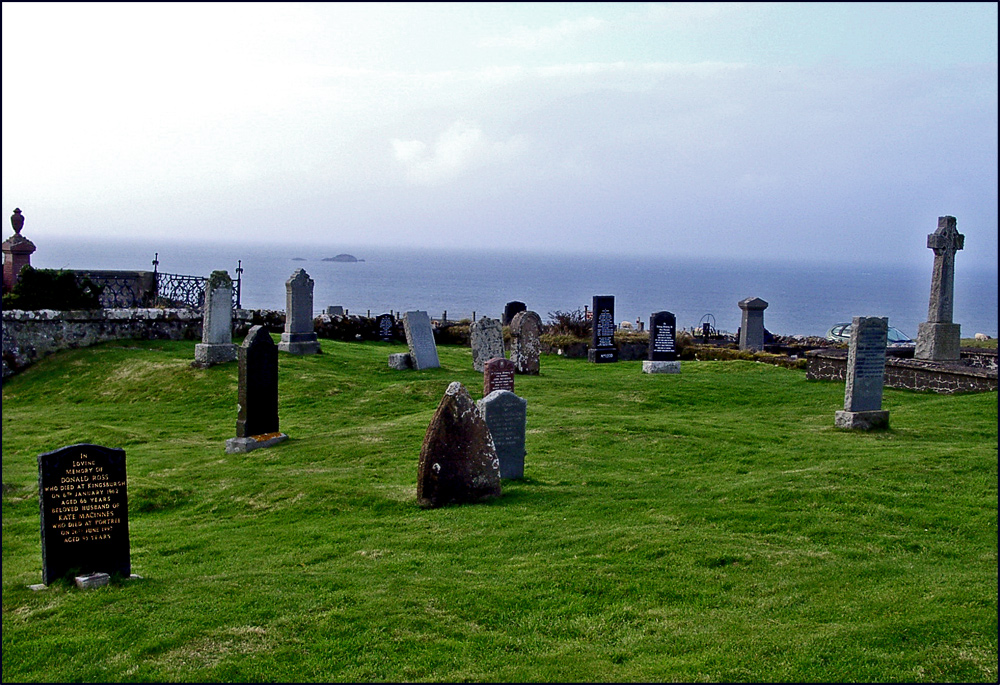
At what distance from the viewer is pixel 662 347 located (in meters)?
26.3

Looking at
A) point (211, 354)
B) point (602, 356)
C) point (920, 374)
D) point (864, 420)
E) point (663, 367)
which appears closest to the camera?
point (864, 420)

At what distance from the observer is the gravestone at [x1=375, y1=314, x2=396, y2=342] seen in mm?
34188

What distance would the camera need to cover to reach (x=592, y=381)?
24047 mm

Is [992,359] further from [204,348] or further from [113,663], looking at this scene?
[113,663]

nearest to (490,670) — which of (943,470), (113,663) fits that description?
(113,663)

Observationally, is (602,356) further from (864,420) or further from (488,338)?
(864,420)

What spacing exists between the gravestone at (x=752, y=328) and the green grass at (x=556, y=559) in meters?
15.6

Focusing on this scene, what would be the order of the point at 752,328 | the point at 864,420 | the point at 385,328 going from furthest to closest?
1. the point at 752,328
2. the point at 385,328
3. the point at 864,420

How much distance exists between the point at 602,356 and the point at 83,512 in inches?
880

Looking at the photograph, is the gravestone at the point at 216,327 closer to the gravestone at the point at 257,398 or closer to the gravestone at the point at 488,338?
the gravestone at the point at 488,338

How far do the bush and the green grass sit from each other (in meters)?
9.99

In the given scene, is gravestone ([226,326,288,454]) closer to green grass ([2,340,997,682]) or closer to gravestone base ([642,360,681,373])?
green grass ([2,340,997,682])

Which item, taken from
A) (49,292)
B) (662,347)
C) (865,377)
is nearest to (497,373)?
(865,377)

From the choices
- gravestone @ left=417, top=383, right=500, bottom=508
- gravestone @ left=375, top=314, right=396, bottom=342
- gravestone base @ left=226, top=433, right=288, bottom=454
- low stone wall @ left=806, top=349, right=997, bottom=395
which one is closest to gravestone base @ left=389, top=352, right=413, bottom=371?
gravestone base @ left=226, top=433, right=288, bottom=454
